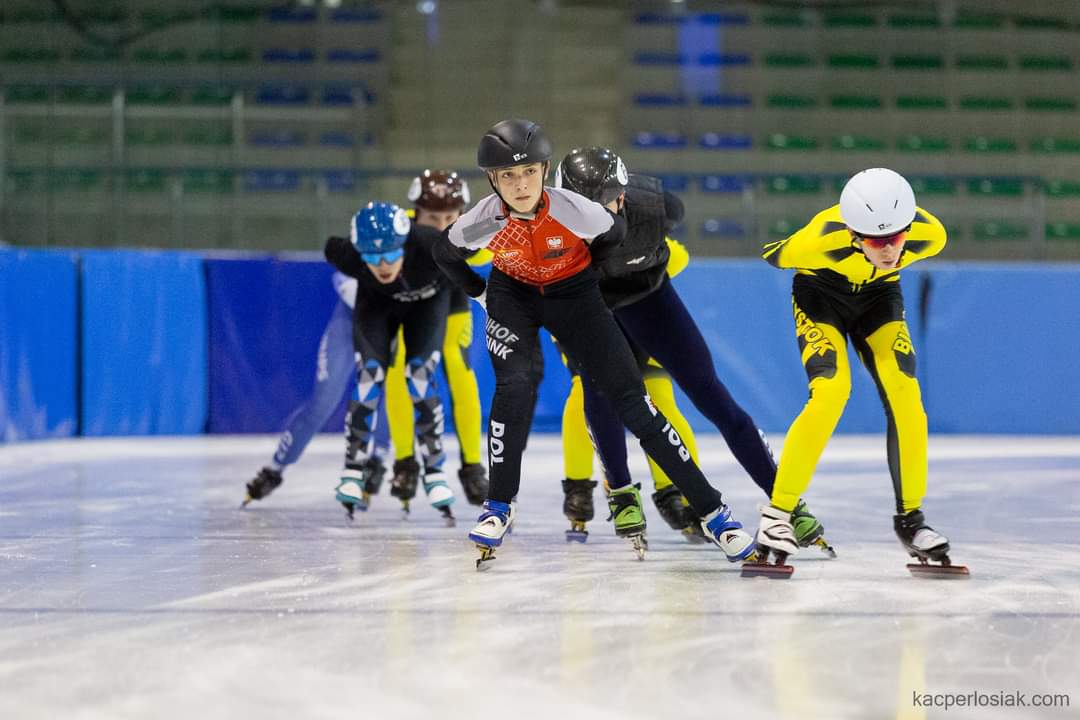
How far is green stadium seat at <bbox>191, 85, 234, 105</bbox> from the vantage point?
11.0 meters

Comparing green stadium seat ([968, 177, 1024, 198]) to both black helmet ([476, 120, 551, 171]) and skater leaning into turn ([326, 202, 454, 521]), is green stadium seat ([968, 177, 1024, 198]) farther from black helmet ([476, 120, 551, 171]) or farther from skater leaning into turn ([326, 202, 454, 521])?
black helmet ([476, 120, 551, 171])

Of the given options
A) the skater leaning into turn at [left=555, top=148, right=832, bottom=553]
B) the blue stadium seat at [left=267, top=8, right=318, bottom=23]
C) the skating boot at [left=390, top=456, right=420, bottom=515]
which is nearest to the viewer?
the skater leaning into turn at [left=555, top=148, right=832, bottom=553]

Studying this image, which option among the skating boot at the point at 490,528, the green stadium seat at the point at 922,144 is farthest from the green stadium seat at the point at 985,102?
the skating boot at the point at 490,528

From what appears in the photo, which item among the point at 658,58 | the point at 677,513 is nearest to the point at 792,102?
the point at 658,58

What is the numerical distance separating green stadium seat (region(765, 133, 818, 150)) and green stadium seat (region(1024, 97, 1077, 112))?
1954 millimetres

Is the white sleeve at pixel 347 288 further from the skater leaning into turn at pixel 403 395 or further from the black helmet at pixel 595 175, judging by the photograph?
the black helmet at pixel 595 175

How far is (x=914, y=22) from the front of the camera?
41.8 ft

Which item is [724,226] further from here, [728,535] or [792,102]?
[728,535]

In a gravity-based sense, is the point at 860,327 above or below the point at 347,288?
above

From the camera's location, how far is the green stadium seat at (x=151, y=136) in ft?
34.7

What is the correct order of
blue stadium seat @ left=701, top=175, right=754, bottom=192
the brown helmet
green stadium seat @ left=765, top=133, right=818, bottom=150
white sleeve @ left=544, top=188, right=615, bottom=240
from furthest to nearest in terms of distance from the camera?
green stadium seat @ left=765, top=133, right=818, bottom=150 < blue stadium seat @ left=701, top=175, right=754, bottom=192 < the brown helmet < white sleeve @ left=544, top=188, right=615, bottom=240

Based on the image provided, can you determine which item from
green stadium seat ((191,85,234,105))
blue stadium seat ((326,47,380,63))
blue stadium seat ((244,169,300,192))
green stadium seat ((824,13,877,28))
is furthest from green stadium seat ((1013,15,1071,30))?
green stadium seat ((191,85,234,105))

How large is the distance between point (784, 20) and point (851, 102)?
1.08 metres

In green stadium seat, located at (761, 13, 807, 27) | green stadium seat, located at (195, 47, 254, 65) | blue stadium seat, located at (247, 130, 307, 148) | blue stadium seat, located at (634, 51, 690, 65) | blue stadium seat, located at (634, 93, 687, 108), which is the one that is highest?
green stadium seat, located at (761, 13, 807, 27)
